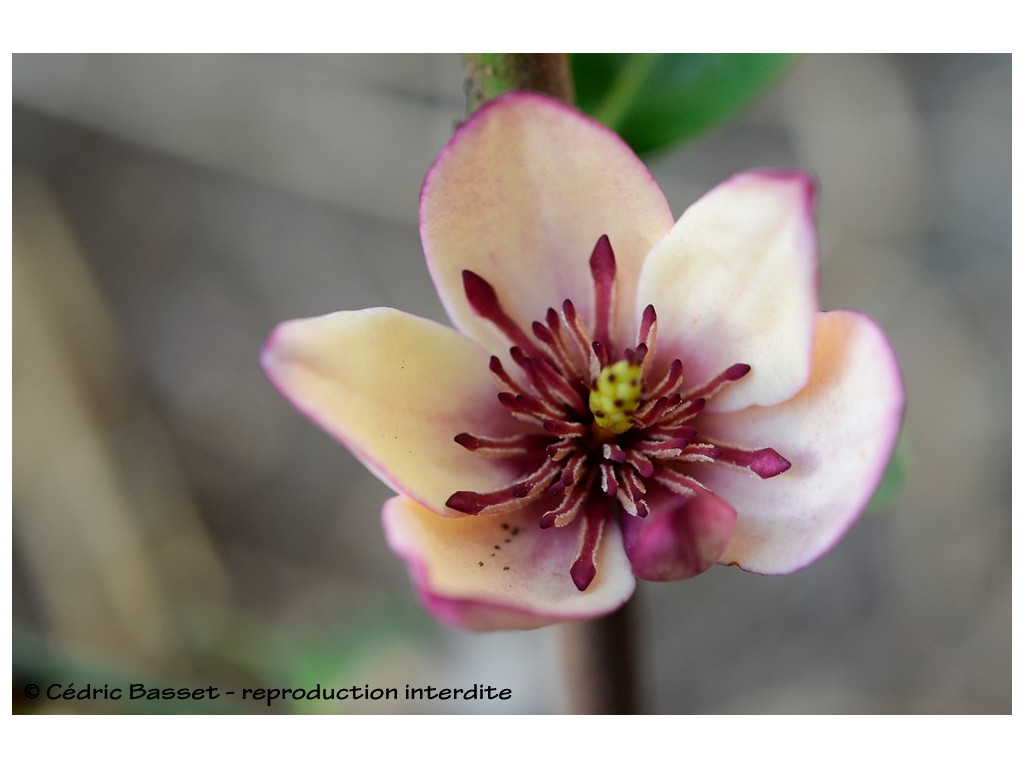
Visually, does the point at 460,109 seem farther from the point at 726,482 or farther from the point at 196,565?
the point at 726,482

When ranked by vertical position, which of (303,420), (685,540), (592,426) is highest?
(303,420)

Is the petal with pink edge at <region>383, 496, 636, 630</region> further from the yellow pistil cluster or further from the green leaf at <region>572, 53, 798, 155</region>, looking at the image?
the green leaf at <region>572, 53, 798, 155</region>

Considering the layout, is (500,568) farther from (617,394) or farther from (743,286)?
(743,286)

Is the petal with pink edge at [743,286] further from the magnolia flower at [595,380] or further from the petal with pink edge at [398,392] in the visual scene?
the petal with pink edge at [398,392]

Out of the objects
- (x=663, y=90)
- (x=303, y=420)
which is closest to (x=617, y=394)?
(x=663, y=90)

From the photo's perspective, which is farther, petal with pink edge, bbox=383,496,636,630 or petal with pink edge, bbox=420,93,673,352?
petal with pink edge, bbox=420,93,673,352


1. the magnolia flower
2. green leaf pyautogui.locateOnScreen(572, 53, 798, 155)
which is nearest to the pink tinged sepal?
the magnolia flower
